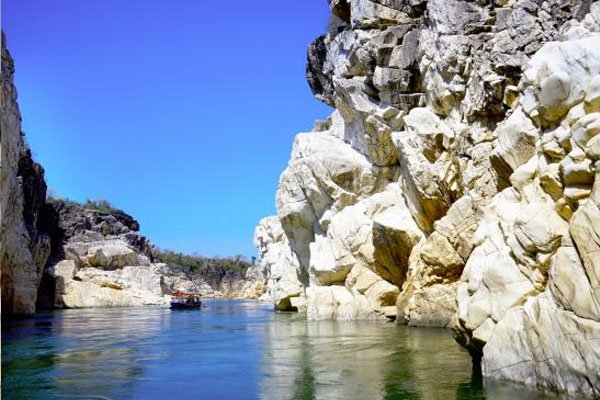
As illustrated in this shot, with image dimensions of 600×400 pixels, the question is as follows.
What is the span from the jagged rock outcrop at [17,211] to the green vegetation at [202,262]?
64666mm

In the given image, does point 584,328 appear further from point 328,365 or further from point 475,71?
point 475,71

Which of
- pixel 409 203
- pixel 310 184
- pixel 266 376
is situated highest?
pixel 310 184

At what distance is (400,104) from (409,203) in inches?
277

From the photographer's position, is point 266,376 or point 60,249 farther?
point 60,249

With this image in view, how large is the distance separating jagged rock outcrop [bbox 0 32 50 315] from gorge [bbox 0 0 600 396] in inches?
10.6

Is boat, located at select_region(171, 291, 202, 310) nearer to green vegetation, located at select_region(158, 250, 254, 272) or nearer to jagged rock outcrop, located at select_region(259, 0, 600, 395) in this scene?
jagged rock outcrop, located at select_region(259, 0, 600, 395)

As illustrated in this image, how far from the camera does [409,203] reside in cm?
3462

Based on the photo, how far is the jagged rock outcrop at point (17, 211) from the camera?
131ft

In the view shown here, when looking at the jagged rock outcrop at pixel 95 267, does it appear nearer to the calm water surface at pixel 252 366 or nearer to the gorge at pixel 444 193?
the gorge at pixel 444 193

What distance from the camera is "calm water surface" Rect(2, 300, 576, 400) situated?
15.1 meters

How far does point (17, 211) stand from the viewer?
167 feet

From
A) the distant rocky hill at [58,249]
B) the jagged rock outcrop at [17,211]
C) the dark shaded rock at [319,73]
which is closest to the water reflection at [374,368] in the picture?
the jagged rock outcrop at [17,211]

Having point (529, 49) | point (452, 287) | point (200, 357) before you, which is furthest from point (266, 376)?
point (529, 49)

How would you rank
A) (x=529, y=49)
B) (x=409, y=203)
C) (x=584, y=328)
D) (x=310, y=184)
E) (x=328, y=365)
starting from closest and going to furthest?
1. (x=584, y=328)
2. (x=328, y=365)
3. (x=529, y=49)
4. (x=409, y=203)
5. (x=310, y=184)
